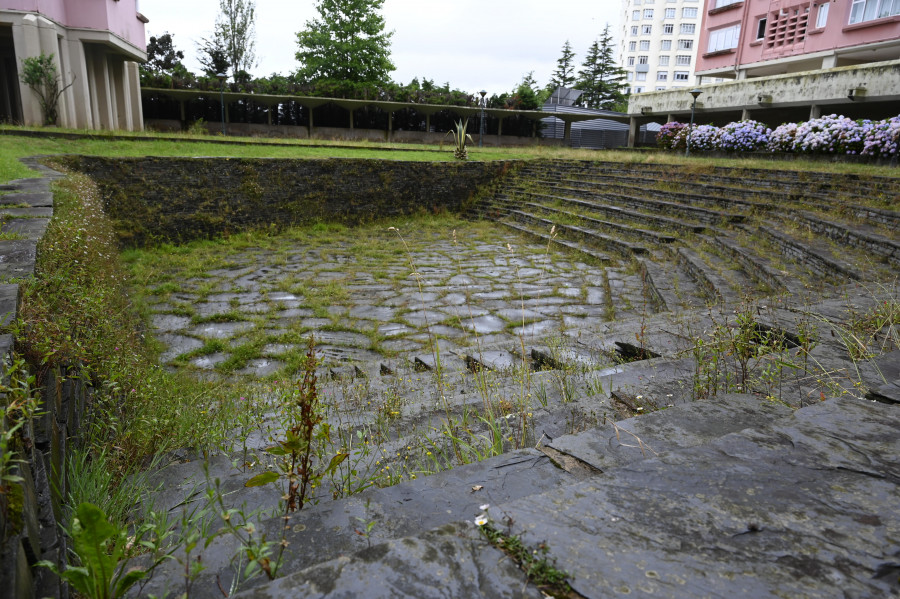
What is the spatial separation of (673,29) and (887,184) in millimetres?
69291

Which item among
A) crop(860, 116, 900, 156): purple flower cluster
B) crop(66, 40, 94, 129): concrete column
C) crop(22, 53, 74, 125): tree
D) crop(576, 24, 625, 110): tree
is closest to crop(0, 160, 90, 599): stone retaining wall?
crop(22, 53, 74, 125): tree

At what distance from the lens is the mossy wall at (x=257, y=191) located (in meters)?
8.98

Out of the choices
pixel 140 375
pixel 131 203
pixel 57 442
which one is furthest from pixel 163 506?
pixel 131 203

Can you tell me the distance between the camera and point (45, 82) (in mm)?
12188

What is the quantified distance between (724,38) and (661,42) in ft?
160

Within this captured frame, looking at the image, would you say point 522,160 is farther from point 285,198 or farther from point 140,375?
point 140,375

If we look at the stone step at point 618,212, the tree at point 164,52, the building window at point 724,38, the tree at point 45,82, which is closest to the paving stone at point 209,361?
the stone step at point 618,212

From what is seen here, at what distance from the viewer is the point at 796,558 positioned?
0.95 m

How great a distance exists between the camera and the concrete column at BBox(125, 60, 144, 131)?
15.7m

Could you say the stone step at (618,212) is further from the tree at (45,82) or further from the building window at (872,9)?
the building window at (872,9)

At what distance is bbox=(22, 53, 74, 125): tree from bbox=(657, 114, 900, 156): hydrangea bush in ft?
54.5

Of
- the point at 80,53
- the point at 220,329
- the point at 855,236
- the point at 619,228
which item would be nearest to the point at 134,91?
the point at 80,53

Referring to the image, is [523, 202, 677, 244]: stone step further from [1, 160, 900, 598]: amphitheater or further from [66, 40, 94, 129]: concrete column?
[66, 40, 94, 129]: concrete column

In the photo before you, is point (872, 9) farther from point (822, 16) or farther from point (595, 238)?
point (595, 238)
